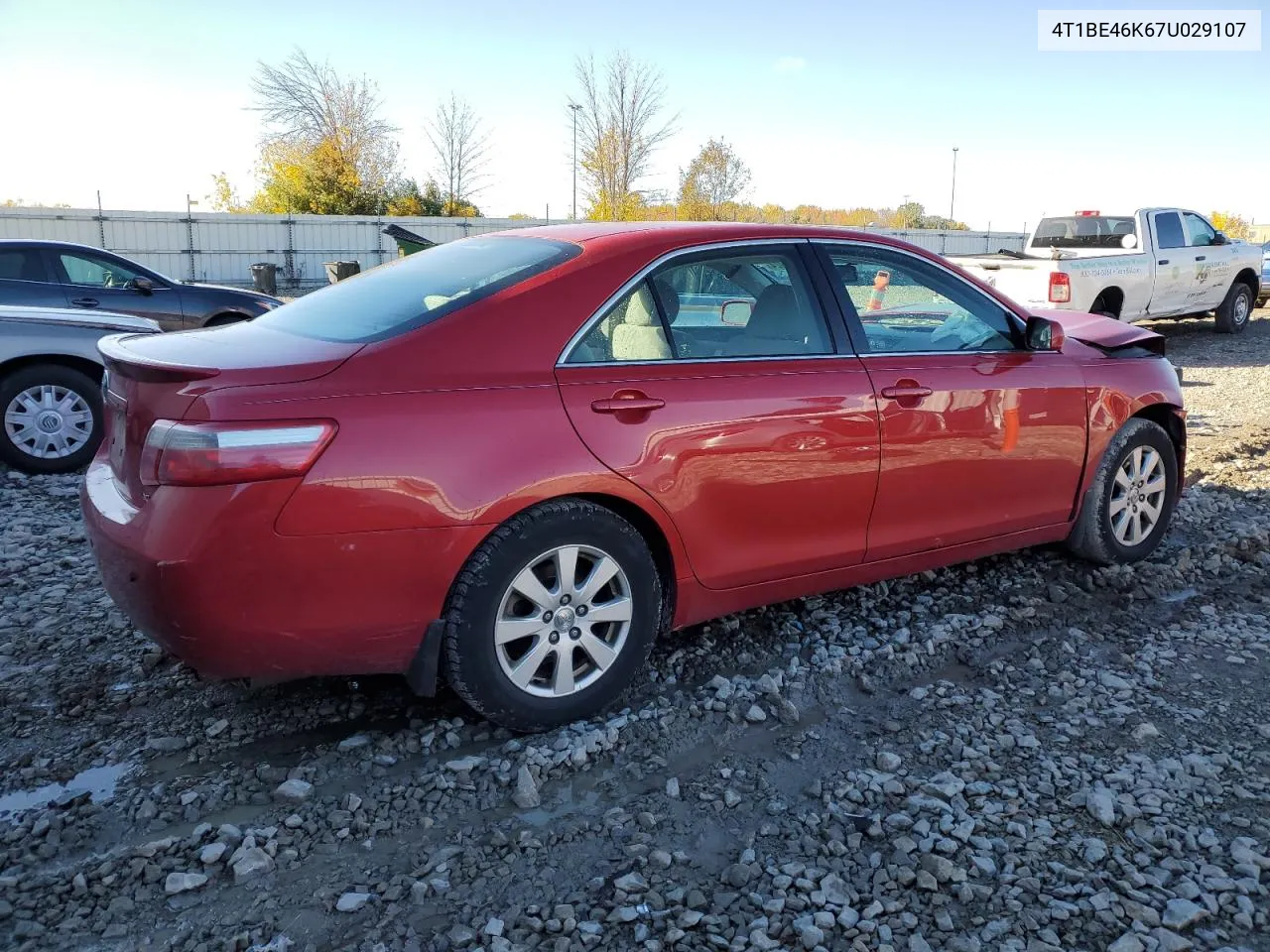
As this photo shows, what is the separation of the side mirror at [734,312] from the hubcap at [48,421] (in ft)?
16.8

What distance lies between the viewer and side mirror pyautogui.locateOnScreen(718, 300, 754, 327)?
367cm

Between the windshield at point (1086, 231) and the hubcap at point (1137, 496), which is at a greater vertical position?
the windshield at point (1086, 231)

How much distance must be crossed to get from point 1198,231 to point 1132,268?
8.51 ft

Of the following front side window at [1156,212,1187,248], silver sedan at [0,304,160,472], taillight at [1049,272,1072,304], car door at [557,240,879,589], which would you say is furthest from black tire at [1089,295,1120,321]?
silver sedan at [0,304,160,472]

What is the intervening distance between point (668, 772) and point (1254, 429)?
24.2ft

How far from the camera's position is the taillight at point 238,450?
8.95 ft

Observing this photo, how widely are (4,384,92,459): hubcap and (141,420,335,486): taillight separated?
4.72 m

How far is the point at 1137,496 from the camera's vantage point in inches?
193

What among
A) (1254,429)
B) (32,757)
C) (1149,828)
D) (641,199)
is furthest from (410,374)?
(641,199)

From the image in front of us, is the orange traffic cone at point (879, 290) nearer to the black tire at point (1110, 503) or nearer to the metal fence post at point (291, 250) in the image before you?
the black tire at point (1110, 503)

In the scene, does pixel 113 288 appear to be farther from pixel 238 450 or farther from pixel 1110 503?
pixel 1110 503

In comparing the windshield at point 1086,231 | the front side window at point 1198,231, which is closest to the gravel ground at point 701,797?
the windshield at point 1086,231

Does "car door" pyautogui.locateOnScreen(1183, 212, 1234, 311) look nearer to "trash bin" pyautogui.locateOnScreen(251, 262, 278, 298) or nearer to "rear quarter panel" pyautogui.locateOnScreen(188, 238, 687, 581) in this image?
"rear quarter panel" pyautogui.locateOnScreen(188, 238, 687, 581)

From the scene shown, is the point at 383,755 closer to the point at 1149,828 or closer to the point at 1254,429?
the point at 1149,828
